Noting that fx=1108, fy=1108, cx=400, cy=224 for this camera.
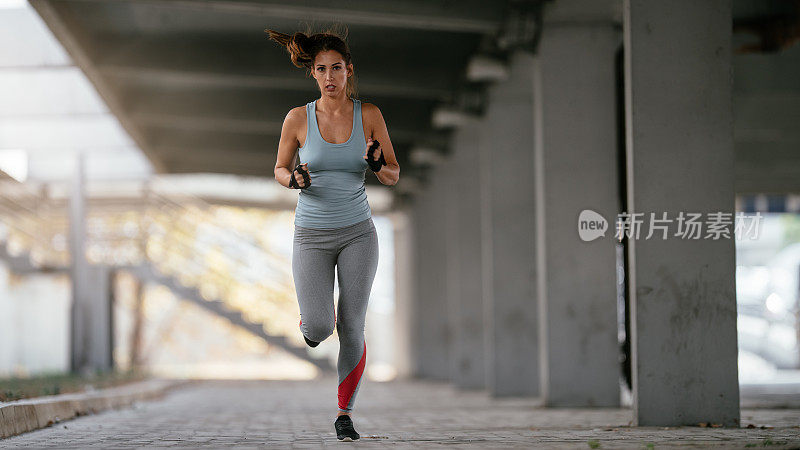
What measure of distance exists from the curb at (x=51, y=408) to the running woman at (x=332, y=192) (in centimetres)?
233

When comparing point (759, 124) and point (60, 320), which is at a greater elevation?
point (759, 124)

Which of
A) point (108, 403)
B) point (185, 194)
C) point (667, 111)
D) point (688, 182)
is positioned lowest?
point (108, 403)

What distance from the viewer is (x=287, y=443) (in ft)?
19.7

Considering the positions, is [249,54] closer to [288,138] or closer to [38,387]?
[38,387]

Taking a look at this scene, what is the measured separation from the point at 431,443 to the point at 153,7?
8793mm

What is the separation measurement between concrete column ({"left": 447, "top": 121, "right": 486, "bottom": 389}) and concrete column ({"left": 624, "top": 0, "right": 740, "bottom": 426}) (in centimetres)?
871

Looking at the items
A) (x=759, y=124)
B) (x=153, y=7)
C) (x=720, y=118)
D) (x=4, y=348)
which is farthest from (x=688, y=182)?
(x=4, y=348)

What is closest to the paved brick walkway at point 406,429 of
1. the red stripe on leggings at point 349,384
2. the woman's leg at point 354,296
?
the red stripe on leggings at point 349,384

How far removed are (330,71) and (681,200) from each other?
2.76 metres

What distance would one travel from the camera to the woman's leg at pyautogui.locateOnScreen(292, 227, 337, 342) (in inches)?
230

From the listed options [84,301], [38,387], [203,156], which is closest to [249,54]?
[38,387]

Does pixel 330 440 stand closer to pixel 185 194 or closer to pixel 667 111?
pixel 667 111

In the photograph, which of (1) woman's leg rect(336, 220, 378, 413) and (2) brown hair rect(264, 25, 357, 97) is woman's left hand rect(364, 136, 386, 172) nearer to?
(1) woman's leg rect(336, 220, 378, 413)

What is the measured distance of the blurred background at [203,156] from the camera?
530 inches
